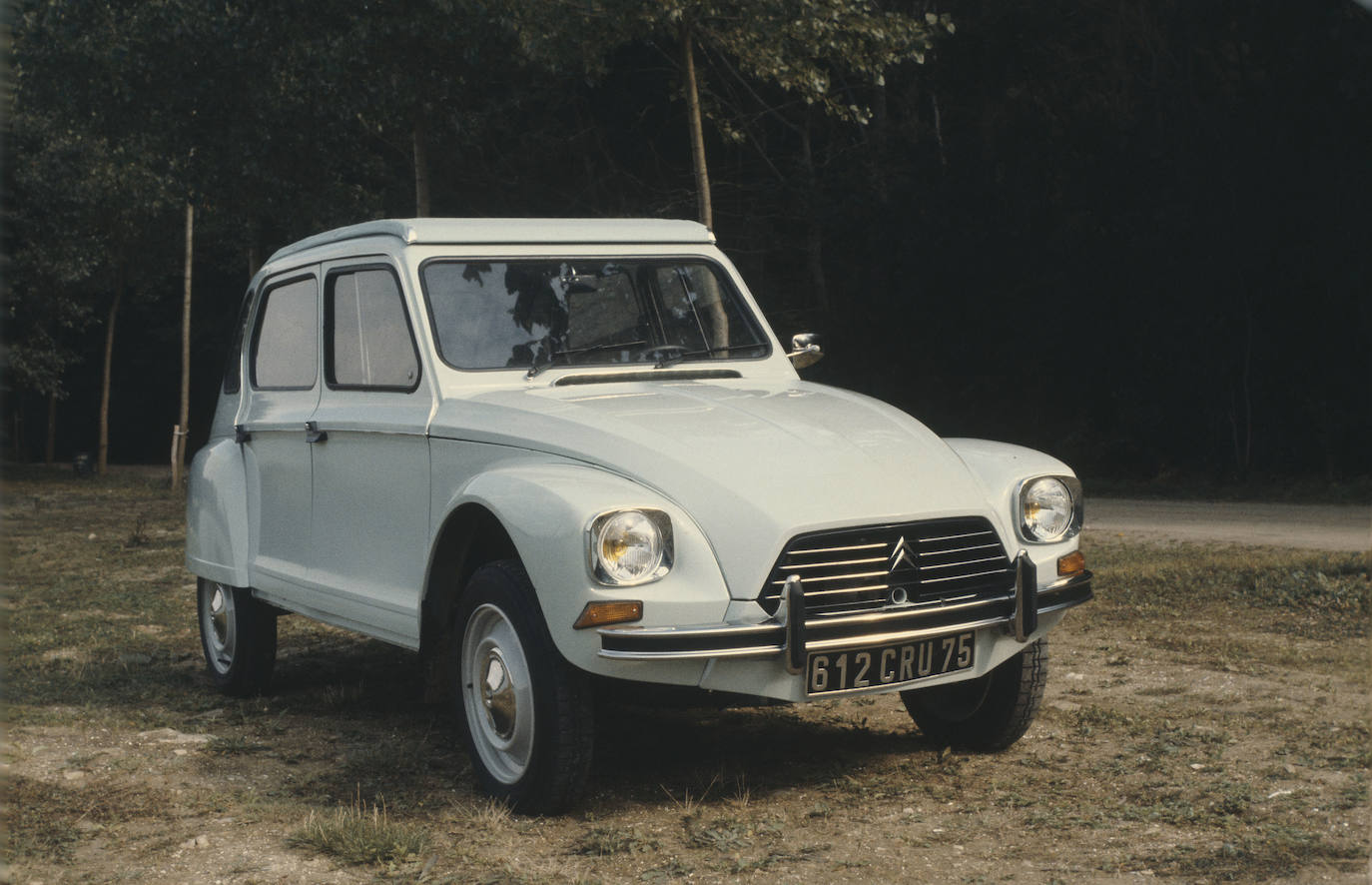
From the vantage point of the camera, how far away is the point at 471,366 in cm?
559

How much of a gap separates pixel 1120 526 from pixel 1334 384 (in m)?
5.56

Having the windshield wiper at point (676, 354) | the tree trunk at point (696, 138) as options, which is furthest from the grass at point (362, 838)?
the tree trunk at point (696, 138)

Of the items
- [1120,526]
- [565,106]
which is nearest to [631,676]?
[1120,526]

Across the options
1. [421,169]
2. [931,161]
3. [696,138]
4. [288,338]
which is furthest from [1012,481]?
[931,161]

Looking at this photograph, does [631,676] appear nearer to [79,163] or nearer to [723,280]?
[723,280]

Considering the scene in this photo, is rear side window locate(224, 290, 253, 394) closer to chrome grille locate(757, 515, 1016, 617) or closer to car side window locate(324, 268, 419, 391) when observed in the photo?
car side window locate(324, 268, 419, 391)

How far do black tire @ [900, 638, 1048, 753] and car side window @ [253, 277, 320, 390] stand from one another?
120 inches

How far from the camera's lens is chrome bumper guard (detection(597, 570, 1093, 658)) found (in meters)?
4.33

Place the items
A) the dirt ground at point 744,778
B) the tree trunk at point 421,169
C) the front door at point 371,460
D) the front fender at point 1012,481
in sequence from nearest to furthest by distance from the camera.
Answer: the dirt ground at point 744,778
the front fender at point 1012,481
the front door at point 371,460
the tree trunk at point 421,169

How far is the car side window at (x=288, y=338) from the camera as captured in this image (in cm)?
656

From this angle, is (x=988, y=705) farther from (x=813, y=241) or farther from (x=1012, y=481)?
(x=813, y=241)

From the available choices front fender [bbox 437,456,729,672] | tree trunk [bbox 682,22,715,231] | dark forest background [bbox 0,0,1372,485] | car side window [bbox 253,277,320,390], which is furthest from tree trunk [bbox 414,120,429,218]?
front fender [bbox 437,456,729,672]

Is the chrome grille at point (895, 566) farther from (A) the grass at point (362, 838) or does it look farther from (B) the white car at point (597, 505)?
(A) the grass at point (362, 838)

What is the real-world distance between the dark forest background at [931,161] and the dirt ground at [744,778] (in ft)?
26.9
